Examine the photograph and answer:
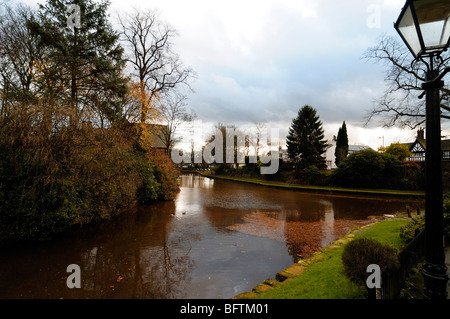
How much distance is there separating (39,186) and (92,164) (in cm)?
176

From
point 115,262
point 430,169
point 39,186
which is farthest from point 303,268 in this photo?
point 39,186

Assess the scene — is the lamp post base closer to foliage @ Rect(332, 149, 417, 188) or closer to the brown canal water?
the brown canal water

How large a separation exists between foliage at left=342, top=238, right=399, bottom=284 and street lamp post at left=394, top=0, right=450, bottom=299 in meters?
0.81

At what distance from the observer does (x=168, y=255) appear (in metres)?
6.16

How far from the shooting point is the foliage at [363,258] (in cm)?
318

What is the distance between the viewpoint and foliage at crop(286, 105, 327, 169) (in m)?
31.4

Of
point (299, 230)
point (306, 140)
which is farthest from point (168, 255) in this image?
point (306, 140)

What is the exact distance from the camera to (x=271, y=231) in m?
8.58

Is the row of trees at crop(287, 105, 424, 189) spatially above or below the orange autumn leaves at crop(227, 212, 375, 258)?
above

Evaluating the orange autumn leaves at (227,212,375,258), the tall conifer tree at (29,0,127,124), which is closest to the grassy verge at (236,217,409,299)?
the orange autumn leaves at (227,212,375,258)

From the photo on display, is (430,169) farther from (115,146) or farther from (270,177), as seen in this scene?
(270,177)

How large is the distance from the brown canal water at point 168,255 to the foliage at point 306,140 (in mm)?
21254

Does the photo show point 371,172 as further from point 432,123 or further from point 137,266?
point 137,266

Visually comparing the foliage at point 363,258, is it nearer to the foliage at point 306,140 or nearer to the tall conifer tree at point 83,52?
the tall conifer tree at point 83,52
